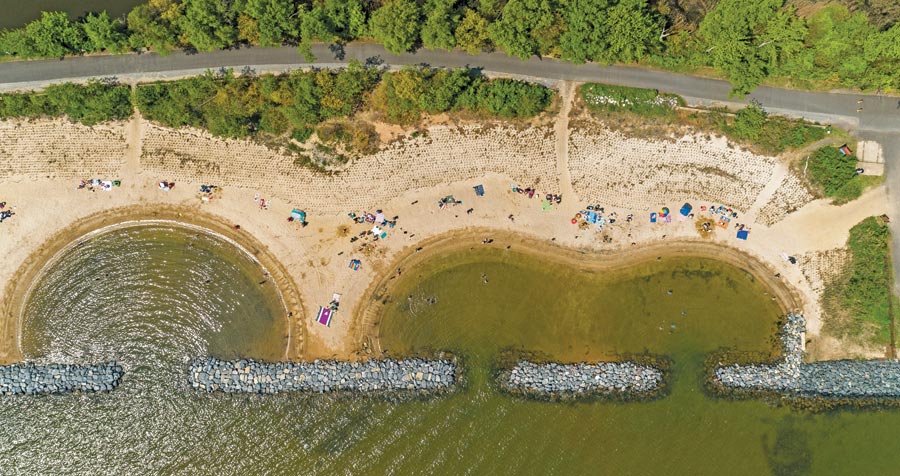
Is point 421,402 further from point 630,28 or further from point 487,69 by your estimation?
point 630,28

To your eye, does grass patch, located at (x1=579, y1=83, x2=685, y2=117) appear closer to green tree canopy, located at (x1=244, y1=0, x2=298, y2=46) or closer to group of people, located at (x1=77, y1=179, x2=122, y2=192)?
green tree canopy, located at (x1=244, y1=0, x2=298, y2=46)

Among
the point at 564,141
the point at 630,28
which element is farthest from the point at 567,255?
the point at 630,28

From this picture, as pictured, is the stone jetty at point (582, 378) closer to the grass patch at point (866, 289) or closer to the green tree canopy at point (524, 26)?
the grass patch at point (866, 289)

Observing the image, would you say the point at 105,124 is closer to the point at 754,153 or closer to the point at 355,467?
the point at 355,467

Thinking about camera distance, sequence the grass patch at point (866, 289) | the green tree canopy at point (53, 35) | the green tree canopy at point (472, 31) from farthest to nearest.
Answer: the grass patch at point (866, 289)
the green tree canopy at point (53, 35)
the green tree canopy at point (472, 31)

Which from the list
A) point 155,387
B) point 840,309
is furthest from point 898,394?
point 155,387

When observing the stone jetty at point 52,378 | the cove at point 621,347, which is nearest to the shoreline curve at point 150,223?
the stone jetty at point 52,378
